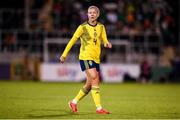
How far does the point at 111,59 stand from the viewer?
31.9 meters

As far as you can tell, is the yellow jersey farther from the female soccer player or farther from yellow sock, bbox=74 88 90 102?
yellow sock, bbox=74 88 90 102

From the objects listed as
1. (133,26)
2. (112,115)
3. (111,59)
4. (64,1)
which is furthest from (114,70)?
(112,115)

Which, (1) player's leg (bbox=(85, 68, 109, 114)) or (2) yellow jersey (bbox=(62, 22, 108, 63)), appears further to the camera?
(2) yellow jersey (bbox=(62, 22, 108, 63))

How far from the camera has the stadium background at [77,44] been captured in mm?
30906

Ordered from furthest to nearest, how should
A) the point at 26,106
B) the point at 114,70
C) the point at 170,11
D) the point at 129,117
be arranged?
the point at 170,11
the point at 114,70
the point at 26,106
the point at 129,117

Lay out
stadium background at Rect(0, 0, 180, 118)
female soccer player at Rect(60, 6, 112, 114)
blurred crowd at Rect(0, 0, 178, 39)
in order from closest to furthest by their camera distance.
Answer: female soccer player at Rect(60, 6, 112, 114), stadium background at Rect(0, 0, 180, 118), blurred crowd at Rect(0, 0, 178, 39)

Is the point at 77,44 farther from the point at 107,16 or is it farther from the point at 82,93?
the point at 82,93

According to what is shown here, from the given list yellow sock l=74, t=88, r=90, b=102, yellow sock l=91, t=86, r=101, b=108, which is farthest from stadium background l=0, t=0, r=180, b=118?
yellow sock l=91, t=86, r=101, b=108

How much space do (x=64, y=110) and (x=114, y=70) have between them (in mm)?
18158

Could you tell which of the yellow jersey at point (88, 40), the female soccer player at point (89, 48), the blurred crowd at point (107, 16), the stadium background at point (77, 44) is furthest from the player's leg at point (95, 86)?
the blurred crowd at point (107, 16)

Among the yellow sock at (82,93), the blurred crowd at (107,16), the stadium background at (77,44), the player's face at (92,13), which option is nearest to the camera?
the player's face at (92,13)

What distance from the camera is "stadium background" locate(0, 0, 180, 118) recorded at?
3091 cm

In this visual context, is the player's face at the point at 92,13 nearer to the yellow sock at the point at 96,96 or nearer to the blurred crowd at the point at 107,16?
the yellow sock at the point at 96,96

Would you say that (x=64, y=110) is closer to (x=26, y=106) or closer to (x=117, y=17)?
(x=26, y=106)
